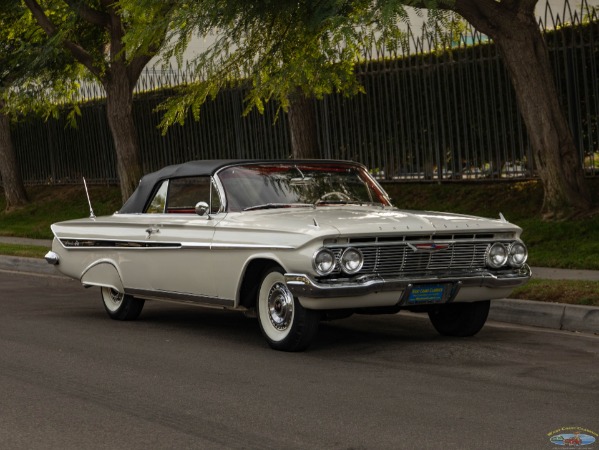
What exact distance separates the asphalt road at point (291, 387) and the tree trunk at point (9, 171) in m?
19.6

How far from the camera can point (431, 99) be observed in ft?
64.6

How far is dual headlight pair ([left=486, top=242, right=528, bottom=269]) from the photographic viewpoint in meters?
9.55

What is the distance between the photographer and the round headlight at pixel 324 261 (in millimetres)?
8812

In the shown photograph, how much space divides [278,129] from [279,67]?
907 cm

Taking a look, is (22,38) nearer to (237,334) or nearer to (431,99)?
(431,99)

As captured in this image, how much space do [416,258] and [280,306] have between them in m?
1.16

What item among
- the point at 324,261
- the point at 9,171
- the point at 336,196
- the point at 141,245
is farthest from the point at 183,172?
the point at 9,171

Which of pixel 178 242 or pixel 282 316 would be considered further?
pixel 178 242

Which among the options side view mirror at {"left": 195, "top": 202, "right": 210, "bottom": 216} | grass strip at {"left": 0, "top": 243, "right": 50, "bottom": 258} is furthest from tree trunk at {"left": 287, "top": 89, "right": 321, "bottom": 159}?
side view mirror at {"left": 195, "top": 202, "right": 210, "bottom": 216}

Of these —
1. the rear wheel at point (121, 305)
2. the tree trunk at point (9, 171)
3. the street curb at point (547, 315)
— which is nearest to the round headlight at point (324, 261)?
the street curb at point (547, 315)

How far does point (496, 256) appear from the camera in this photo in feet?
31.4

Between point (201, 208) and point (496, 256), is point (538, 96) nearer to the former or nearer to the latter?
point (496, 256)

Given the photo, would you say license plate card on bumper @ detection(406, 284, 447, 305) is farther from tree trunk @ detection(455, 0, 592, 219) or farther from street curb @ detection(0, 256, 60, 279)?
street curb @ detection(0, 256, 60, 279)

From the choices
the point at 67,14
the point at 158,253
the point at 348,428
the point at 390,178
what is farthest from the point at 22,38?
the point at 348,428
